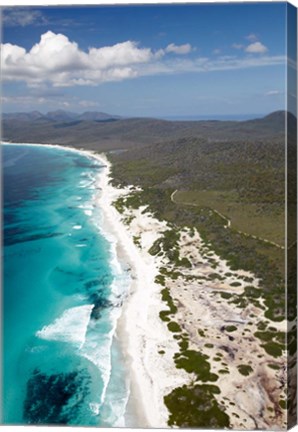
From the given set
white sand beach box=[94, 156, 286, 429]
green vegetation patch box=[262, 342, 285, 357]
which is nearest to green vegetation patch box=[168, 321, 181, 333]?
white sand beach box=[94, 156, 286, 429]

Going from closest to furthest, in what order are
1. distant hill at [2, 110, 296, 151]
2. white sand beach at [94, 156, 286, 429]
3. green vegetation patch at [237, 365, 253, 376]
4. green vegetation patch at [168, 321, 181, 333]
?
white sand beach at [94, 156, 286, 429]
green vegetation patch at [237, 365, 253, 376]
green vegetation patch at [168, 321, 181, 333]
distant hill at [2, 110, 296, 151]

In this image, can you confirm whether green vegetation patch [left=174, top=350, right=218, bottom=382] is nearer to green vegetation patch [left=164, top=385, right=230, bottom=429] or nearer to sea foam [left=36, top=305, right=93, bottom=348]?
green vegetation patch [left=164, top=385, right=230, bottom=429]

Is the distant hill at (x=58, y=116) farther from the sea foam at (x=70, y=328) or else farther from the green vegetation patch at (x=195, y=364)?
the green vegetation patch at (x=195, y=364)

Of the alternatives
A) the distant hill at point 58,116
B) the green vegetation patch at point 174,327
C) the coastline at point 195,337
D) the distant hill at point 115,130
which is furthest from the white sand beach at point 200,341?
the distant hill at point 58,116

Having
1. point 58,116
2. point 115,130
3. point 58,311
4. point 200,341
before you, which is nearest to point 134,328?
point 200,341

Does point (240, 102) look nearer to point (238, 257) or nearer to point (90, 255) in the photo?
point (238, 257)

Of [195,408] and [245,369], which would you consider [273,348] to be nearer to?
[245,369]
